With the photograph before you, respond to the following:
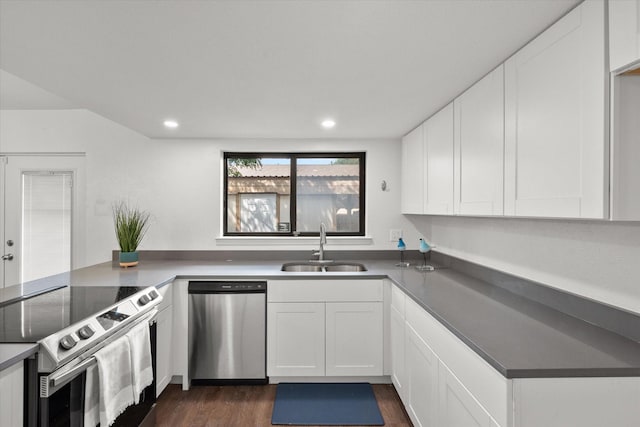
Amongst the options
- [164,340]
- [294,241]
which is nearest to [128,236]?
[164,340]

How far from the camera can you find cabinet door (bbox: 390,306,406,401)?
2.35 meters

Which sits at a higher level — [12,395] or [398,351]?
[12,395]

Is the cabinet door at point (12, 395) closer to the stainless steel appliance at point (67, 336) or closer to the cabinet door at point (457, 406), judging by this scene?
the stainless steel appliance at point (67, 336)

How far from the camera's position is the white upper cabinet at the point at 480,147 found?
170cm

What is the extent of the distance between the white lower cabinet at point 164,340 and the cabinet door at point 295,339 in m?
0.73

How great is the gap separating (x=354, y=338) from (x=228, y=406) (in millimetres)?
1020

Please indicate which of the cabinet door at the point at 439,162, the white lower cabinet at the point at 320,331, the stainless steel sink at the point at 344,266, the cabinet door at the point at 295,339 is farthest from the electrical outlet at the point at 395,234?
the cabinet door at the point at 295,339

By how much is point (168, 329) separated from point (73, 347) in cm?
122

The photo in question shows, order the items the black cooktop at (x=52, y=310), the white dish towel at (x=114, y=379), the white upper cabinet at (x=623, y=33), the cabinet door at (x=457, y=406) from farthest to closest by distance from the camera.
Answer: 1. the white dish towel at (x=114, y=379)
2. the black cooktop at (x=52, y=310)
3. the cabinet door at (x=457, y=406)
4. the white upper cabinet at (x=623, y=33)

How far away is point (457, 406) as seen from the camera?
4.76ft

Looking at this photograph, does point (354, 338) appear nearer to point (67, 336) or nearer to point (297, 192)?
point (297, 192)

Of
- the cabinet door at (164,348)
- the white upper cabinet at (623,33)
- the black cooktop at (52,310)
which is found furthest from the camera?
the cabinet door at (164,348)

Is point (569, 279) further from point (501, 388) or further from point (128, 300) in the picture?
point (128, 300)

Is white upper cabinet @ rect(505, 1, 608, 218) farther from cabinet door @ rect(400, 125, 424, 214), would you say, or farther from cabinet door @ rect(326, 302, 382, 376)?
cabinet door @ rect(326, 302, 382, 376)
